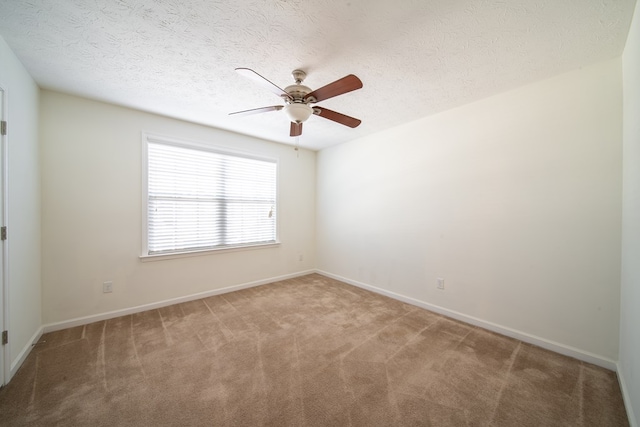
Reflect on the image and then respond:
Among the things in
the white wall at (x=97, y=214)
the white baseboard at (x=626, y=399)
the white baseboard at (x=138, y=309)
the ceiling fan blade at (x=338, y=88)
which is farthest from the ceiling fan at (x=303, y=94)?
the white baseboard at (x=138, y=309)

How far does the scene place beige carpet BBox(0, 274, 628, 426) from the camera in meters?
1.43

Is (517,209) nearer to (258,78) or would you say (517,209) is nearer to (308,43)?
(308,43)

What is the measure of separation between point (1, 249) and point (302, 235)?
352 cm

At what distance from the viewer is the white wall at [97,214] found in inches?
Answer: 96.1

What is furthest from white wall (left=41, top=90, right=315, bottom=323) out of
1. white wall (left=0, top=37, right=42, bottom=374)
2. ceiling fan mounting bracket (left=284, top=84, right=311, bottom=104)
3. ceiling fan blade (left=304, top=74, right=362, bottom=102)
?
ceiling fan blade (left=304, top=74, right=362, bottom=102)

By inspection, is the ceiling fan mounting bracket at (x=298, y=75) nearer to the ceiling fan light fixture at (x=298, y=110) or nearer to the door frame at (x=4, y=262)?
the ceiling fan light fixture at (x=298, y=110)

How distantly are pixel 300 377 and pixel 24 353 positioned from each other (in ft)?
7.71

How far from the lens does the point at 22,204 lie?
197 centimetres

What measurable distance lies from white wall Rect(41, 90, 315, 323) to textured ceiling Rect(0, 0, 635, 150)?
0.37 meters

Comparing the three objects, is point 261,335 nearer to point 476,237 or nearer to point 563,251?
point 476,237

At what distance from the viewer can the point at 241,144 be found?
3.77m

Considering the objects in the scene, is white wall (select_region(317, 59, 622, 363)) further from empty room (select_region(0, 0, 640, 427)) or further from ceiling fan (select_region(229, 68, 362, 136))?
ceiling fan (select_region(229, 68, 362, 136))

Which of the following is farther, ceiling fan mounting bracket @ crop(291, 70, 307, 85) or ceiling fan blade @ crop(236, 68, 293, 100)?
ceiling fan mounting bracket @ crop(291, 70, 307, 85)

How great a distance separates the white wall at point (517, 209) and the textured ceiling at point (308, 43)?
0.35 metres
